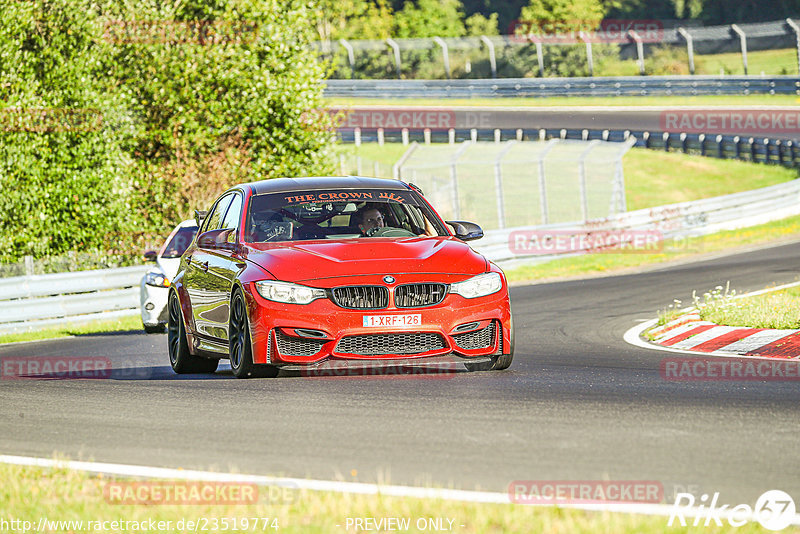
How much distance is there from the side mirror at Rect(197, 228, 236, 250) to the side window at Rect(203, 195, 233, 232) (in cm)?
60

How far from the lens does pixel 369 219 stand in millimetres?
10258

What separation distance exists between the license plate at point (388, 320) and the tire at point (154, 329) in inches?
338

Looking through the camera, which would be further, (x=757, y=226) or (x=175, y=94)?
(x=757, y=226)

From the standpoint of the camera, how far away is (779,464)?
5.89m

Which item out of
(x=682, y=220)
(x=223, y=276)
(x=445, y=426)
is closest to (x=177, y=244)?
(x=223, y=276)

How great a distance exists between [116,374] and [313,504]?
6.38 meters

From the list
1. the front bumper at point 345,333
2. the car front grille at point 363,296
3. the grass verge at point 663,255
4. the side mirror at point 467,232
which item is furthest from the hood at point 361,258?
the grass verge at point 663,255

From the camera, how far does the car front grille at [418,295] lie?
9.06 metres

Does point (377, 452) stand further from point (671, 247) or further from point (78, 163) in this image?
point (671, 247)

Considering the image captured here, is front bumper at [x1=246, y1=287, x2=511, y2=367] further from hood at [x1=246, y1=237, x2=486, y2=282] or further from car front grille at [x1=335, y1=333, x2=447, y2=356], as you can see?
hood at [x1=246, y1=237, x2=486, y2=282]

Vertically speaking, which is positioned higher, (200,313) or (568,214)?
(200,313)

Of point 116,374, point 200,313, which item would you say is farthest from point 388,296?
point 116,374

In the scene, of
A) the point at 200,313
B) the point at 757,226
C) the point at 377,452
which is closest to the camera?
the point at 377,452

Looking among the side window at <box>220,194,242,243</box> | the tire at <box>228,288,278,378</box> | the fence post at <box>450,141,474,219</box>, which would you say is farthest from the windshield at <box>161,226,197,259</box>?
the fence post at <box>450,141,474,219</box>
